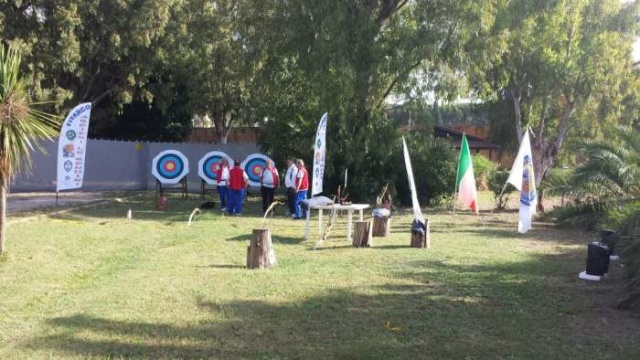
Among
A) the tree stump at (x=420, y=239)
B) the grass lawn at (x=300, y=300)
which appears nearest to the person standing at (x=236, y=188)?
the grass lawn at (x=300, y=300)

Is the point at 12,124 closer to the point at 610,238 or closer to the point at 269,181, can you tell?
the point at 269,181

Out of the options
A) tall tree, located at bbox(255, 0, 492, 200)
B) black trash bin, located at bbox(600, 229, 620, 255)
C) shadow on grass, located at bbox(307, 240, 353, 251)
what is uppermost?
tall tree, located at bbox(255, 0, 492, 200)

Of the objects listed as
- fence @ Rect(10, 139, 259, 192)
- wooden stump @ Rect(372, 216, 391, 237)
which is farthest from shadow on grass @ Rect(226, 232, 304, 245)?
fence @ Rect(10, 139, 259, 192)

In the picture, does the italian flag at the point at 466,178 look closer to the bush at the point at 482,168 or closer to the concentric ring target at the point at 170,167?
the concentric ring target at the point at 170,167

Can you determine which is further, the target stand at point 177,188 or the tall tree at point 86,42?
the tall tree at point 86,42

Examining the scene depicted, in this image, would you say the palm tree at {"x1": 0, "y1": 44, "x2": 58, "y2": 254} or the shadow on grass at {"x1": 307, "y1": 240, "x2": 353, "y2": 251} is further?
the shadow on grass at {"x1": 307, "y1": 240, "x2": 353, "y2": 251}

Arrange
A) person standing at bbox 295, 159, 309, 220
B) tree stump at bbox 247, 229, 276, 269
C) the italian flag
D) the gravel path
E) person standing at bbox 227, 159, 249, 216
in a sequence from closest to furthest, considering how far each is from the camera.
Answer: tree stump at bbox 247, 229, 276, 269, the italian flag, person standing at bbox 295, 159, 309, 220, the gravel path, person standing at bbox 227, 159, 249, 216

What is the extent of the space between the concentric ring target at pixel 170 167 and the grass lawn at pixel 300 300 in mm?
7644

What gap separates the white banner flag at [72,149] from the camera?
1432 centimetres

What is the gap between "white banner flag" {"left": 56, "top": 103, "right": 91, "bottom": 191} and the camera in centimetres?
1432

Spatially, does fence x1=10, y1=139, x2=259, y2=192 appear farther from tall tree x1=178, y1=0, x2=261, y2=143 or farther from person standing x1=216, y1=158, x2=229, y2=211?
person standing x1=216, y1=158, x2=229, y2=211

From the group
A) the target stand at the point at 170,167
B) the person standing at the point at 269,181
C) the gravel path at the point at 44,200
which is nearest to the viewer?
the gravel path at the point at 44,200

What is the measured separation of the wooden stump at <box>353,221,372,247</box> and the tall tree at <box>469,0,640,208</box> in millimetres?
9226

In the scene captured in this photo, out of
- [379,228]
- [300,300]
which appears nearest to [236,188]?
[379,228]
